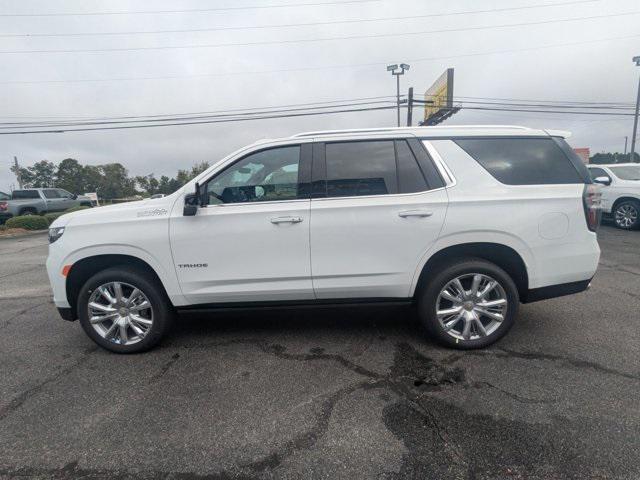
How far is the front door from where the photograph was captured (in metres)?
3.17

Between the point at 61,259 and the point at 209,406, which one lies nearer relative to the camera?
the point at 209,406

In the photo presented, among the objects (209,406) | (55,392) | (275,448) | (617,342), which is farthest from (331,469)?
(617,342)

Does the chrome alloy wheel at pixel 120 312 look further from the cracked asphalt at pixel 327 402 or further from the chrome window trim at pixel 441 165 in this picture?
the chrome window trim at pixel 441 165


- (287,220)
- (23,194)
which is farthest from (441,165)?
(23,194)

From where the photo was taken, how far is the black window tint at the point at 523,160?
3203 millimetres

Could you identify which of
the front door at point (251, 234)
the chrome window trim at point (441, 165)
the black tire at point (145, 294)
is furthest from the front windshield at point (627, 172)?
the black tire at point (145, 294)

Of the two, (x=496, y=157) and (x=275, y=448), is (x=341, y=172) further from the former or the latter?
(x=275, y=448)

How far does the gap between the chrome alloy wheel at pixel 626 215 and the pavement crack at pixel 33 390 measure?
12.5 metres

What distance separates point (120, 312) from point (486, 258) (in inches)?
134

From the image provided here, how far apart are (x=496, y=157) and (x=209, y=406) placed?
315 centimetres

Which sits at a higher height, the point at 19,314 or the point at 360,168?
the point at 360,168

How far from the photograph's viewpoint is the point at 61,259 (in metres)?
3.28

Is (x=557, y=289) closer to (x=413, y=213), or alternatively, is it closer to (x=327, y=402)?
(x=413, y=213)

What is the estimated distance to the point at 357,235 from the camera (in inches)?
124
